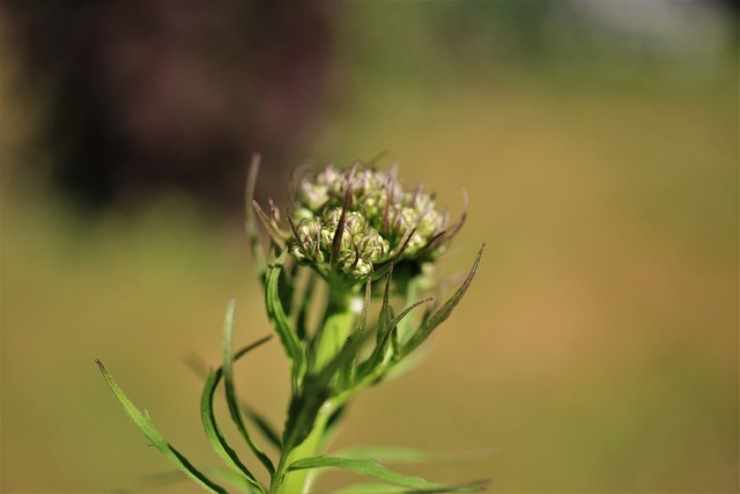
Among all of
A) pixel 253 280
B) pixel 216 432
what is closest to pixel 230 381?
pixel 216 432

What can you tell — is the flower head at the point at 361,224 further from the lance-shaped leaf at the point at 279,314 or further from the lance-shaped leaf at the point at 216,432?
the lance-shaped leaf at the point at 216,432

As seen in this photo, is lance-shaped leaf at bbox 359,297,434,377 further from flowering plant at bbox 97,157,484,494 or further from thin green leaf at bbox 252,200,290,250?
thin green leaf at bbox 252,200,290,250

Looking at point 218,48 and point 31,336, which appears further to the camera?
point 218,48

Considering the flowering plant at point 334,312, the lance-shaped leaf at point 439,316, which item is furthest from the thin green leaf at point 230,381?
the lance-shaped leaf at point 439,316

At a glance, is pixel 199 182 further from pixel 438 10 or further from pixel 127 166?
pixel 438 10

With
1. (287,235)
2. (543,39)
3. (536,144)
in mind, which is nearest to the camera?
(287,235)

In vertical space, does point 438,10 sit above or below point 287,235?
above

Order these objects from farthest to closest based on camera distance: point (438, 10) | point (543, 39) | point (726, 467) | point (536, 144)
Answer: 1. point (543, 39)
2. point (438, 10)
3. point (536, 144)
4. point (726, 467)

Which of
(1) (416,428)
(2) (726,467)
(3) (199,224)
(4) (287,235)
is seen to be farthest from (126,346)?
(4) (287,235)
